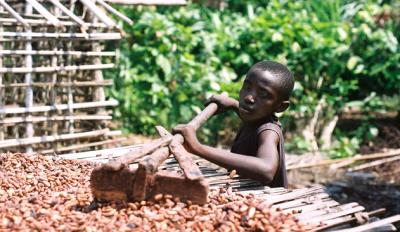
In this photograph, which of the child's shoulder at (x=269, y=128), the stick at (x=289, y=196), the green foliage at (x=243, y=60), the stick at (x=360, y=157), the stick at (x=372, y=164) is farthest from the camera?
the green foliage at (x=243, y=60)

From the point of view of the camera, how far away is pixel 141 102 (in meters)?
8.22

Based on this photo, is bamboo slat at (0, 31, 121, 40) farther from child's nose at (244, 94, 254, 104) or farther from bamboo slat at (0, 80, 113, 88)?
child's nose at (244, 94, 254, 104)

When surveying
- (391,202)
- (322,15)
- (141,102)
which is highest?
(322,15)

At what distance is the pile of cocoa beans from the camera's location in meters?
2.51

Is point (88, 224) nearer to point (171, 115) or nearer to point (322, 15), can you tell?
point (171, 115)

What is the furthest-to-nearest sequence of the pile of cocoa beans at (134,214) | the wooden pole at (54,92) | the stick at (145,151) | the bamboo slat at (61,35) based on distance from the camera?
the wooden pole at (54,92), the bamboo slat at (61,35), the stick at (145,151), the pile of cocoa beans at (134,214)

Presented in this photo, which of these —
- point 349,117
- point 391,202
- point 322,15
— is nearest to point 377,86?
point 349,117

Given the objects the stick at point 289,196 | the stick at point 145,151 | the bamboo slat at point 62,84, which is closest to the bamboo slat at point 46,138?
the bamboo slat at point 62,84

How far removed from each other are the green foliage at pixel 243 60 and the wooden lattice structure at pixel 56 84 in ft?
6.00

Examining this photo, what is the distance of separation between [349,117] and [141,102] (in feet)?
9.09

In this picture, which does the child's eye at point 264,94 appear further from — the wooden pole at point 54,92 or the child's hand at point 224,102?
the wooden pole at point 54,92

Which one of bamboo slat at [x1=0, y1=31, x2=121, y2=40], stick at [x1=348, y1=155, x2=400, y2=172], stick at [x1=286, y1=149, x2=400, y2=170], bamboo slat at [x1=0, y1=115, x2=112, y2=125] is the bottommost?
stick at [x1=348, y1=155, x2=400, y2=172]

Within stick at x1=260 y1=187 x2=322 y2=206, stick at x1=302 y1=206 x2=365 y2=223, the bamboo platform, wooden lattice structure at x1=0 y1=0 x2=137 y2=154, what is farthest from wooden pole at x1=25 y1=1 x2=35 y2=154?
stick at x1=302 y1=206 x2=365 y2=223

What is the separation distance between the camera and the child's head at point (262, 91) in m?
3.37
